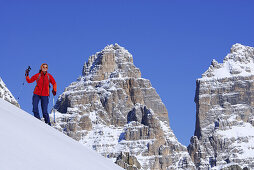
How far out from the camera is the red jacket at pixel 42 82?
17406 mm

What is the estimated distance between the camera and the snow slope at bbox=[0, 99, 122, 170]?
8188 millimetres

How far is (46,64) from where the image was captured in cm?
1691

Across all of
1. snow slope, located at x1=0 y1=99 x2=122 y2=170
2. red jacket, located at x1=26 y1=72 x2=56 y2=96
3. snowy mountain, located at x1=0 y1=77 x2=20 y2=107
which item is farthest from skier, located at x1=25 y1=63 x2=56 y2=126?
snowy mountain, located at x1=0 y1=77 x2=20 y2=107

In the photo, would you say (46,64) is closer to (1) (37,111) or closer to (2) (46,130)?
(1) (37,111)

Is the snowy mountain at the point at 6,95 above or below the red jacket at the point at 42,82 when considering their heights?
above

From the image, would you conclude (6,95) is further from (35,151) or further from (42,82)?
(35,151)

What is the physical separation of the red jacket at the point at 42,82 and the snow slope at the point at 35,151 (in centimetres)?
545

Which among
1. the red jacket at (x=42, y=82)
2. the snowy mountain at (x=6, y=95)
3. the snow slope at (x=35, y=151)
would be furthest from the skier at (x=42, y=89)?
the snowy mountain at (x=6, y=95)

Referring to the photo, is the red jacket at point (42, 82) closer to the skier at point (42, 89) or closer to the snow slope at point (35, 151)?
the skier at point (42, 89)

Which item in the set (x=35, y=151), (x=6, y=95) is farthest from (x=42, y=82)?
(x=6, y=95)

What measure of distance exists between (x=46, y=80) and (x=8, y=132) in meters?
8.10

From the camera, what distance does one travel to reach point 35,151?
8992 mm

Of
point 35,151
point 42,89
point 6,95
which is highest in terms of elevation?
point 6,95

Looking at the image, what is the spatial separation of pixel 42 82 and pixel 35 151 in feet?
28.1
